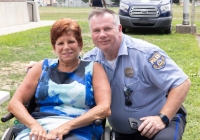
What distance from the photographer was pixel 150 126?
8.00 ft

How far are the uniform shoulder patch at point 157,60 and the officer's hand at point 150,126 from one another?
14.2 inches

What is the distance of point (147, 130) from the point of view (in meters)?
2.44

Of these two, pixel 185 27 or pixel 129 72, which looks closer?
pixel 129 72

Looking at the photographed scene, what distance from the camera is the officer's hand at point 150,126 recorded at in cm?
243

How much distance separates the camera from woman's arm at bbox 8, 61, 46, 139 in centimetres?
254

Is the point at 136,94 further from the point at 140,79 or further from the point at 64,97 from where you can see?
the point at 64,97

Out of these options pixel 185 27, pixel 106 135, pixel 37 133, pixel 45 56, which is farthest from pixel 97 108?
pixel 185 27

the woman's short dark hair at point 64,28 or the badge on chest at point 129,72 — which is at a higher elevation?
the woman's short dark hair at point 64,28

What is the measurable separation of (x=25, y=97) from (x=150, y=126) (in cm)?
91

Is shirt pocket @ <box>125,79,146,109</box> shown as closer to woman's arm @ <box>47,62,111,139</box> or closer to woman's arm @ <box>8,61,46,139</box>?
woman's arm @ <box>47,62,111,139</box>

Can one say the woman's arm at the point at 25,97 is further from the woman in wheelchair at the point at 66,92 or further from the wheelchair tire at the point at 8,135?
the wheelchair tire at the point at 8,135

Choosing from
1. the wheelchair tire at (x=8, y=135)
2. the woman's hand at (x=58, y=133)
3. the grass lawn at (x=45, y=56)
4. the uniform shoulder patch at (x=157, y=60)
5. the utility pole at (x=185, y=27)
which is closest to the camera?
the woman's hand at (x=58, y=133)

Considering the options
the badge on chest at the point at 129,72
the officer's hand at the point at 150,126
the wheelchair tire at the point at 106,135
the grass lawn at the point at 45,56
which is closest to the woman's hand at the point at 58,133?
the wheelchair tire at the point at 106,135

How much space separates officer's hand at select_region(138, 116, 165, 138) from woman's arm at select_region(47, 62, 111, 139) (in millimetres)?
256
